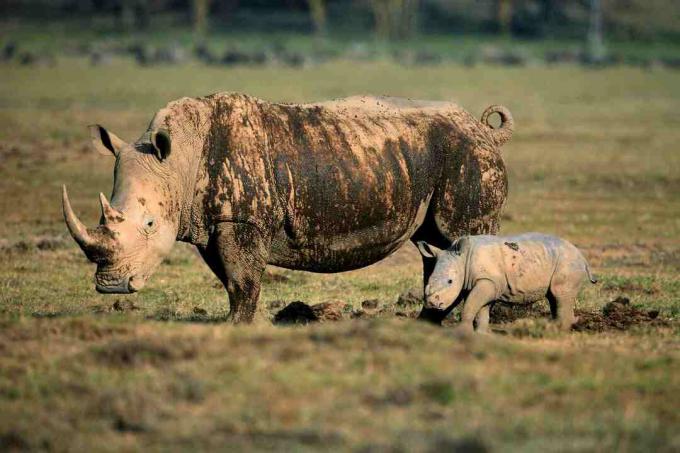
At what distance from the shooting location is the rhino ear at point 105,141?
1139cm

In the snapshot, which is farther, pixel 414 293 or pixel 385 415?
pixel 414 293

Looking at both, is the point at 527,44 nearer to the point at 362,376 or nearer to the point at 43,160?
the point at 43,160

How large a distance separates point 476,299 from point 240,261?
1.95 metres

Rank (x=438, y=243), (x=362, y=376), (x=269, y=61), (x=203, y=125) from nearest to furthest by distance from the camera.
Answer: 1. (x=362, y=376)
2. (x=203, y=125)
3. (x=438, y=243)
4. (x=269, y=61)

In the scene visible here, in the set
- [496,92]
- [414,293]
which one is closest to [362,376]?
[414,293]

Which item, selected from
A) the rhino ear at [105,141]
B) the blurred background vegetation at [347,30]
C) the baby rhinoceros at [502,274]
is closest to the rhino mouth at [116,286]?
the rhino ear at [105,141]

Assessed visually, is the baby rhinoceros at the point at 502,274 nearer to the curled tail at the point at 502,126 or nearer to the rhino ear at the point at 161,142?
the curled tail at the point at 502,126

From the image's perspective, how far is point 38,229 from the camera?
19.1 m

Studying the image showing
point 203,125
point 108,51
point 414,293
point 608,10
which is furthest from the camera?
point 608,10

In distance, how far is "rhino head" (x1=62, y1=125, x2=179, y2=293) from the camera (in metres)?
10.6

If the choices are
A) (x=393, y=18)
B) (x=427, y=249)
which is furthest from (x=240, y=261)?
(x=393, y=18)

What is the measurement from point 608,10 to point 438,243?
105 m

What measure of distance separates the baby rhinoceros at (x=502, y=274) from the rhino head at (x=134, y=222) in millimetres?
2213

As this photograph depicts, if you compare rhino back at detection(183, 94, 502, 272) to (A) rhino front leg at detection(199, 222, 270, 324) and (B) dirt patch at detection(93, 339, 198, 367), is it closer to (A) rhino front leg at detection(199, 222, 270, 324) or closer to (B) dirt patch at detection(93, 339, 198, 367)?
(A) rhino front leg at detection(199, 222, 270, 324)
